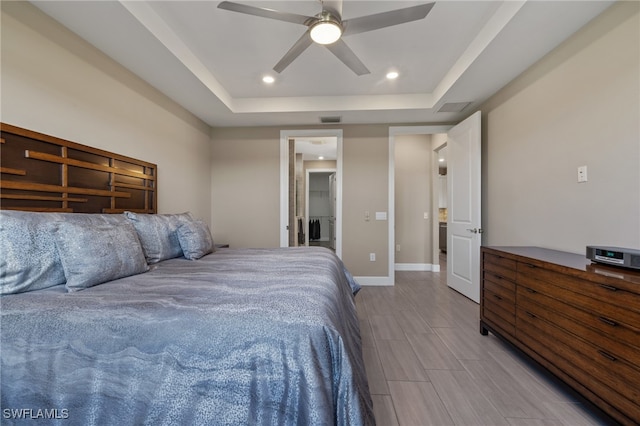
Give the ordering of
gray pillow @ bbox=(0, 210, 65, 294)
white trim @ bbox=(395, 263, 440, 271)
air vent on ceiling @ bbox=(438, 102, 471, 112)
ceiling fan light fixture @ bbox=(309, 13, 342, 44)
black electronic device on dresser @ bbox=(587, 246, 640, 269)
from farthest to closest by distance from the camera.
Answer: white trim @ bbox=(395, 263, 440, 271), air vent on ceiling @ bbox=(438, 102, 471, 112), ceiling fan light fixture @ bbox=(309, 13, 342, 44), black electronic device on dresser @ bbox=(587, 246, 640, 269), gray pillow @ bbox=(0, 210, 65, 294)

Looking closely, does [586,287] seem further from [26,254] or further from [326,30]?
[26,254]

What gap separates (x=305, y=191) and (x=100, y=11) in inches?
209

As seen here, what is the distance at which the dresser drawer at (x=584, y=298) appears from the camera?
3.67 feet

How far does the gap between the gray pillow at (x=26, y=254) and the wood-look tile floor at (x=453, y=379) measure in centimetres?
187

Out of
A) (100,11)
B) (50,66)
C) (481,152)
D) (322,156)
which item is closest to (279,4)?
(100,11)

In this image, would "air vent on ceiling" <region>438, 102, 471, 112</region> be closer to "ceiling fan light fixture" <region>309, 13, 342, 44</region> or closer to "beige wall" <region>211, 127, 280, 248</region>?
"ceiling fan light fixture" <region>309, 13, 342, 44</region>

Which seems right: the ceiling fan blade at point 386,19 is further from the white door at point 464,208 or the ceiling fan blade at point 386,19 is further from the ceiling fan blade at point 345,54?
the white door at point 464,208

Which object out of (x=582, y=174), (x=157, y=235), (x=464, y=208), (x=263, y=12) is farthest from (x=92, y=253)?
(x=464, y=208)

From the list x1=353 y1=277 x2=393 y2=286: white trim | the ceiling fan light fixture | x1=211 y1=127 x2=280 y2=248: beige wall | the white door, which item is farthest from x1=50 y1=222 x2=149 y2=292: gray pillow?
the white door

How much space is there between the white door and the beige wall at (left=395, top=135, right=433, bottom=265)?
45.1 inches

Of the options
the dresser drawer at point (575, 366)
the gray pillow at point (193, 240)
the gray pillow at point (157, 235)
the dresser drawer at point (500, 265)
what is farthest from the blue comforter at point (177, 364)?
the dresser drawer at point (500, 265)

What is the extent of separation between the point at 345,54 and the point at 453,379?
2.48 meters

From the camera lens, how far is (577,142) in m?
1.84

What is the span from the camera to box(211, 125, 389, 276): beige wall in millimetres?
3764
